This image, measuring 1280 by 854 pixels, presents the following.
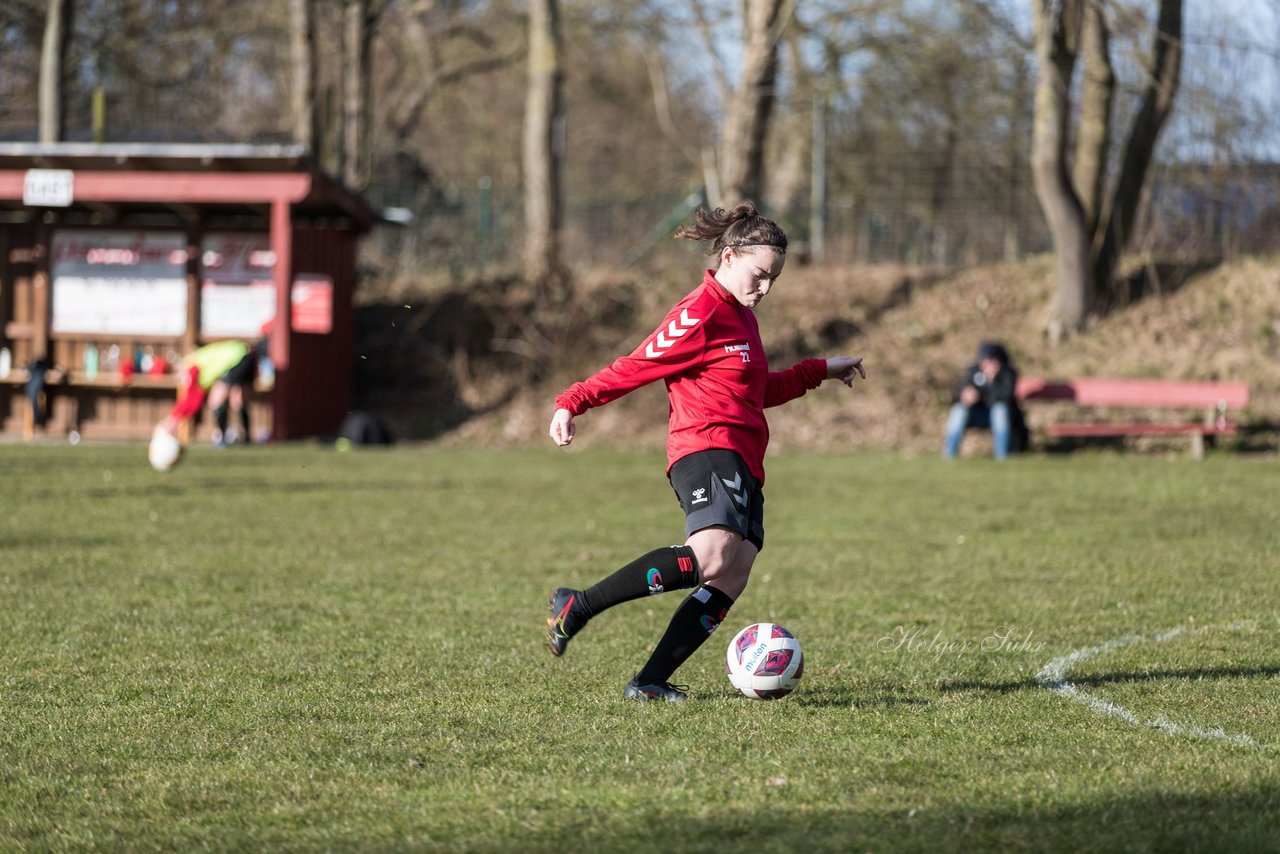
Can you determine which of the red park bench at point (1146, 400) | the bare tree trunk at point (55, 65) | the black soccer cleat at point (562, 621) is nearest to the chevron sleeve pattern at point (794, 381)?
the black soccer cleat at point (562, 621)

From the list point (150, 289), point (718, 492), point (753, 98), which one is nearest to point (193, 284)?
point (150, 289)

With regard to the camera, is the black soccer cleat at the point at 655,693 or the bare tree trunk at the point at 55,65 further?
the bare tree trunk at the point at 55,65

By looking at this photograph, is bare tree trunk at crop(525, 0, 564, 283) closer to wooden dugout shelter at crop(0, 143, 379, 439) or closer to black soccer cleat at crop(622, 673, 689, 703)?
wooden dugout shelter at crop(0, 143, 379, 439)

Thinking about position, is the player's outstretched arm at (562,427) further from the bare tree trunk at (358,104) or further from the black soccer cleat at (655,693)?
the bare tree trunk at (358,104)

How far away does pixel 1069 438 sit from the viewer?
2019 cm

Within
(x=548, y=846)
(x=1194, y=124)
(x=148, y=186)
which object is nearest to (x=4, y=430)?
(x=148, y=186)

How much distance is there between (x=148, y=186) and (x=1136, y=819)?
19.6m

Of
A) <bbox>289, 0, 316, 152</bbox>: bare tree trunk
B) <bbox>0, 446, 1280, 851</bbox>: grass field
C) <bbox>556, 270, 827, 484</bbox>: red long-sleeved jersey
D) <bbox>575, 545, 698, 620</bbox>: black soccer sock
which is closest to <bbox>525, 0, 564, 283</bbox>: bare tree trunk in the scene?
<bbox>289, 0, 316, 152</bbox>: bare tree trunk

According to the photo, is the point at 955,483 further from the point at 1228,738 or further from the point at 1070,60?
the point at 1228,738

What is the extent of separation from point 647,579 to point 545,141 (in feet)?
68.1

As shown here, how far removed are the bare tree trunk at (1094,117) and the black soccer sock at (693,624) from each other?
17.5 m

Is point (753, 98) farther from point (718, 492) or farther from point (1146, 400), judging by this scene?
point (718, 492)

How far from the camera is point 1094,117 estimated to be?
875 inches

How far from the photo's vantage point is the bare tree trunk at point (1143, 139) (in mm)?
20906
